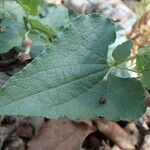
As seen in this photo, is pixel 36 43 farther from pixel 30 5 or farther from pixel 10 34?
pixel 30 5

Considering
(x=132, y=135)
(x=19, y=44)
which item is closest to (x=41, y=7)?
(x=19, y=44)

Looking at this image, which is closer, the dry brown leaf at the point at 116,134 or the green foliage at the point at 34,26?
the green foliage at the point at 34,26

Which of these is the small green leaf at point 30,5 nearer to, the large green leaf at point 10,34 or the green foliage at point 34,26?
the green foliage at point 34,26

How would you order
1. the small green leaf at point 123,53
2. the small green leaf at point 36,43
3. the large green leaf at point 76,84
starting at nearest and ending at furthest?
1. the large green leaf at point 76,84
2. the small green leaf at point 123,53
3. the small green leaf at point 36,43

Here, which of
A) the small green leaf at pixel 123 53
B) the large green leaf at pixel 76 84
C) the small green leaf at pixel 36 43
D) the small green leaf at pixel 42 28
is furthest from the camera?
the small green leaf at pixel 36 43

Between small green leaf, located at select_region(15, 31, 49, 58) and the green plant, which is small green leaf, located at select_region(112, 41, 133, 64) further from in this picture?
small green leaf, located at select_region(15, 31, 49, 58)

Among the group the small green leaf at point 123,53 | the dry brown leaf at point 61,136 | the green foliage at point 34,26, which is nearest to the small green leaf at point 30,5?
the green foliage at point 34,26

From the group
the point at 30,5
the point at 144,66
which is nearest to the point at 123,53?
Answer: the point at 144,66
